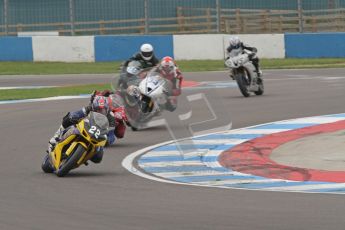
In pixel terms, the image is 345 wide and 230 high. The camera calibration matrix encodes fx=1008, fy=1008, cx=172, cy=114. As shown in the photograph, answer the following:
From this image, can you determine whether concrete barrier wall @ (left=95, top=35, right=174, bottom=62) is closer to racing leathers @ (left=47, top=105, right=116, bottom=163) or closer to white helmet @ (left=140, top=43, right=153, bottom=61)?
white helmet @ (left=140, top=43, right=153, bottom=61)

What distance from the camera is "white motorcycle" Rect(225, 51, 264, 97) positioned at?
68.8 ft

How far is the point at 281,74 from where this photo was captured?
2802cm

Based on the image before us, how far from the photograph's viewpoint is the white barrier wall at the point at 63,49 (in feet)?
112

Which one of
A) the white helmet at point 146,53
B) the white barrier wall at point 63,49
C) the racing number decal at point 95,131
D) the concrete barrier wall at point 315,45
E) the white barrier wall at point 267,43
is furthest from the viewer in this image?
the white barrier wall at point 63,49

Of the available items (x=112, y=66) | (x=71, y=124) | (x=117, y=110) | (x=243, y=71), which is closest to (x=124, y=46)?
(x=112, y=66)

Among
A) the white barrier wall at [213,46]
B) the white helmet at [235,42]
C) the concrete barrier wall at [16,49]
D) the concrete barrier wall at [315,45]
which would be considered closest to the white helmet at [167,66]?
the white helmet at [235,42]

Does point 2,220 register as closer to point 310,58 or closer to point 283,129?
point 283,129

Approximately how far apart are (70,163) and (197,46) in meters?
22.6

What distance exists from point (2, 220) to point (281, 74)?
20359mm

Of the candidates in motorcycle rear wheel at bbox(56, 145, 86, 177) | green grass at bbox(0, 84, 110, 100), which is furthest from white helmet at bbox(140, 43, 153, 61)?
motorcycle rear wheel at bbox(56, 145, 86, 177)

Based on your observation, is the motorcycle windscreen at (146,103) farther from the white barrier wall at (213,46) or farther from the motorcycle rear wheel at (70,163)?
the white barrier wall at (213,46)

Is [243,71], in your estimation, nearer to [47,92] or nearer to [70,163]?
[47,92]

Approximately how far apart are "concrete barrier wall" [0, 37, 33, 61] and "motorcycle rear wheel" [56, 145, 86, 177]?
2394cm

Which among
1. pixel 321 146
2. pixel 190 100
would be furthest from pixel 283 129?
pixel 190 100
